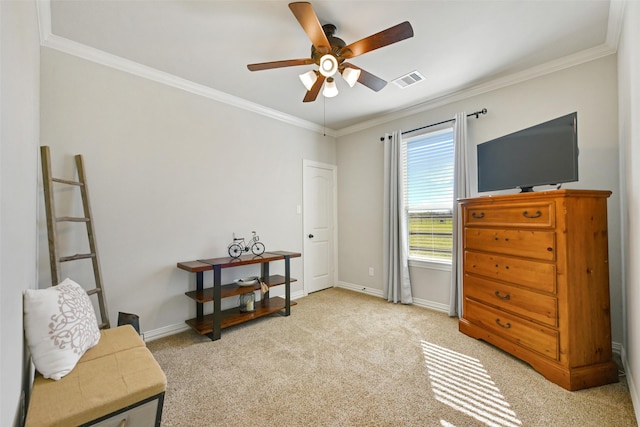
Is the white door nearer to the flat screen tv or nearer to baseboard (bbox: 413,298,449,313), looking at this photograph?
baseboard (bbox: 413,298,449,313)

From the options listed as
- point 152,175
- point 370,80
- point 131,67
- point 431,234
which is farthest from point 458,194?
point 131,67

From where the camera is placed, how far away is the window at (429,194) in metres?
3.49

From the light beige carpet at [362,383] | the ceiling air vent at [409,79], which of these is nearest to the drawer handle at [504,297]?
the light beige carpet at [362,383]

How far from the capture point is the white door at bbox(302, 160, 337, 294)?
4328 mm

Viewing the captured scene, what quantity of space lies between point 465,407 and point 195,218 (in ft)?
9.64

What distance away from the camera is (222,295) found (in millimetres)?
2842

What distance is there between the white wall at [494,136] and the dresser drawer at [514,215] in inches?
25.4

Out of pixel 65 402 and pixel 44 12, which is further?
pixel 44 12

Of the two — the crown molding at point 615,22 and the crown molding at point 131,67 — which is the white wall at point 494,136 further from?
the crown molding at point 131,67

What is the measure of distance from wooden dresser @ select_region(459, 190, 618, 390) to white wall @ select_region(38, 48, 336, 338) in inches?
110

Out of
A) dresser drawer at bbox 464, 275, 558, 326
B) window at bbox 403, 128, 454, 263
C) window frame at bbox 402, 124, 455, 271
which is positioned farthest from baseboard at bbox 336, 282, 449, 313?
dresser drawer at bbox 464, 275, 558, 326

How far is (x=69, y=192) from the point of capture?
233cm

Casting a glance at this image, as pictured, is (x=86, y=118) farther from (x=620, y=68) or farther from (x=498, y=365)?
(x=620, y=68)

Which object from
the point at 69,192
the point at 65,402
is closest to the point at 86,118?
the point at 69,192
